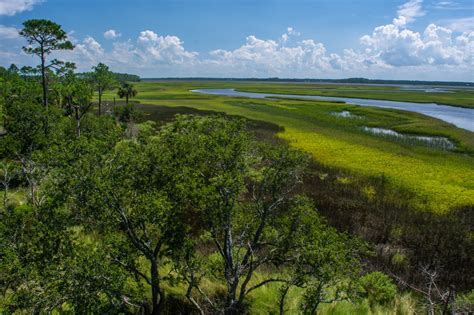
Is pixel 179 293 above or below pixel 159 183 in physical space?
below

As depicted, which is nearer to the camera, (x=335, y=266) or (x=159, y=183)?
(x=335, y=266)

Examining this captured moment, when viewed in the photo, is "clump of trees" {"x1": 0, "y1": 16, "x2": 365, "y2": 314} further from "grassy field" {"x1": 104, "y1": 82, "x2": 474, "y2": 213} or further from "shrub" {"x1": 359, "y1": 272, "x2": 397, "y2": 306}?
"grassy field" {"x1": 104, "y1": 82, "x2": 474, "y2": 213}

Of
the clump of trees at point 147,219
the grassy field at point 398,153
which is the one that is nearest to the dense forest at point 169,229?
the clump of trees at point 147,219

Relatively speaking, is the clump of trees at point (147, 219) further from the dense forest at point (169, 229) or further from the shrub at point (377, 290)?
the shrub at point (377, 290)

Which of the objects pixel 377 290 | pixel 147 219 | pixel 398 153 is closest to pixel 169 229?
pixel 147 219

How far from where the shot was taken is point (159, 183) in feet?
31.9

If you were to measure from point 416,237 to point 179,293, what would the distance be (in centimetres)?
1481

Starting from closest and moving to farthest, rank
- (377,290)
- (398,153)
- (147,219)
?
1. (147,219)
2. (377,290)
3. (398,153)

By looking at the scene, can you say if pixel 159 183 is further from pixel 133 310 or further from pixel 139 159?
pixel 133 310

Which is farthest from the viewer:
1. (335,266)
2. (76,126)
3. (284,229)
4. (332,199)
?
(76,126)

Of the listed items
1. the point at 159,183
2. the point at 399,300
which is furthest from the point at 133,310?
the point at 399,300

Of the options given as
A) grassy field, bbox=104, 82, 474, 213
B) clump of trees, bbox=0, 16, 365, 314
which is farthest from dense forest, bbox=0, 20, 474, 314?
grassy field, bbox=104, 82, 474, 213

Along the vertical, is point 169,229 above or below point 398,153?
above

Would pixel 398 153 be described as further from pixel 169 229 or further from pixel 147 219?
pixel 147 219
